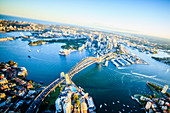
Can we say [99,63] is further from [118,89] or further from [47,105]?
[47,105]

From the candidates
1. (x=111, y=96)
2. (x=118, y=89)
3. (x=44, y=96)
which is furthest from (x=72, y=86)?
(x=118, y=89)

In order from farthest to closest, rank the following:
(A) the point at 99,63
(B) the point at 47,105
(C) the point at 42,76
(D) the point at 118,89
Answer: (A) the point at 99,63, (C) the point at 42,76, (D) the point at 118,89, (B) the point at 47,105

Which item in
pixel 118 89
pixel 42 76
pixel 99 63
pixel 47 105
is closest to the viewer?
pixel 47 105

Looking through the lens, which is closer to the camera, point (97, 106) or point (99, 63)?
point (97, 106)

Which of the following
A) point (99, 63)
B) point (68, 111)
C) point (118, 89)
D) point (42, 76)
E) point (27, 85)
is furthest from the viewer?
point (99, 63)

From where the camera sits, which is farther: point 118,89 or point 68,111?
point 118,89

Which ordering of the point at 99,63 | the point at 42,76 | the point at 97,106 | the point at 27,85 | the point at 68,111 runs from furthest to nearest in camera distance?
1. the point at 99,63
2. the point at 42,76
3. the point at 27,85
4. the point at 97,106
5. the point at 68,111

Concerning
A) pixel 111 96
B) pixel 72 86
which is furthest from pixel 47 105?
pixel 111 96

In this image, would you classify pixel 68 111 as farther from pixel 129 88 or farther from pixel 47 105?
pixel 129 88

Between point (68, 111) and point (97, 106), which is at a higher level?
point (68, 111)
